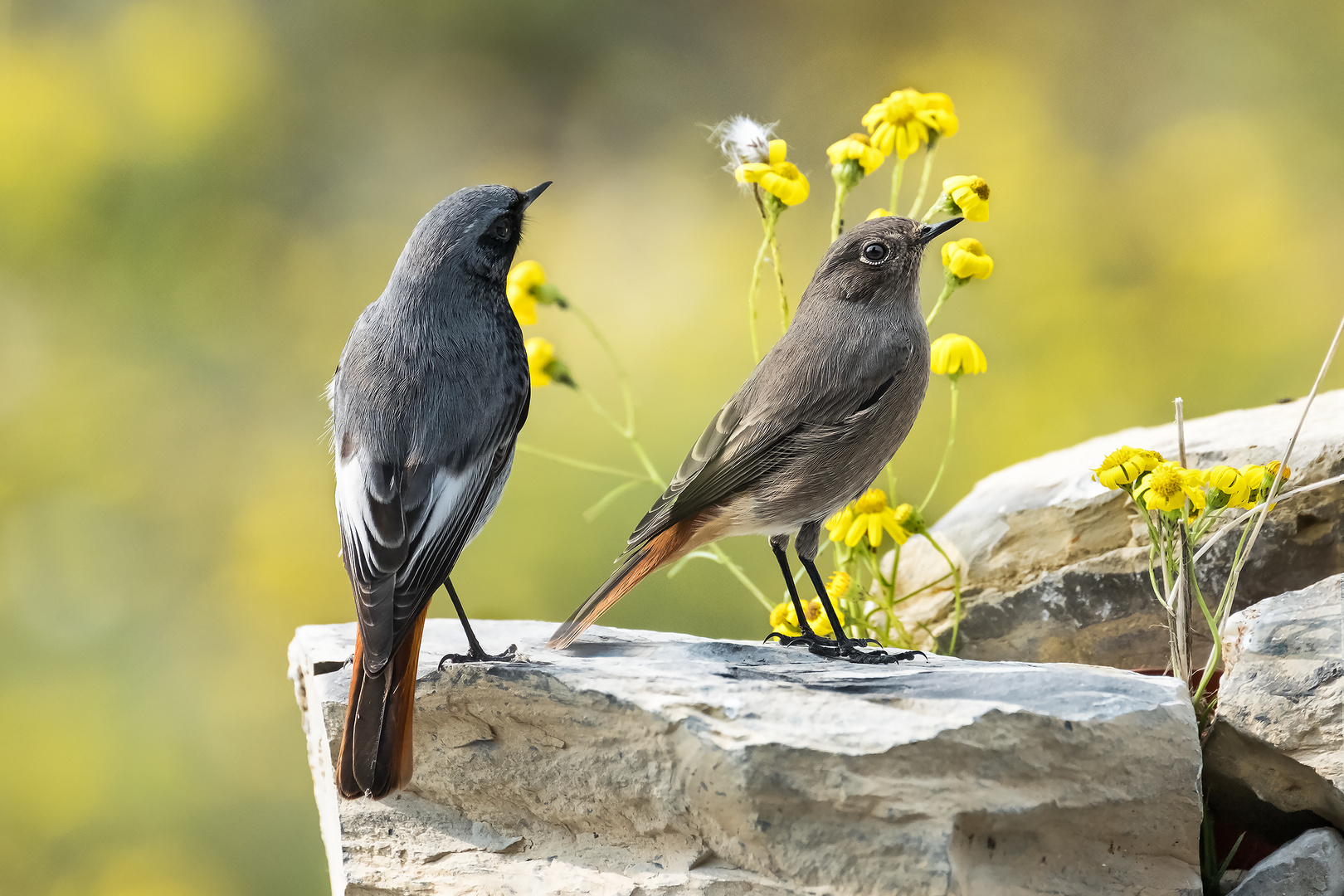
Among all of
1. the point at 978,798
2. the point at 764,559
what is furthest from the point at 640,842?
the point at 764,559

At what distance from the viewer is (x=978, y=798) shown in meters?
1.75

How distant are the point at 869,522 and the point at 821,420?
48 centimetres

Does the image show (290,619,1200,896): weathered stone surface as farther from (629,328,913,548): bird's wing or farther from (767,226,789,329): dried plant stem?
(767,226,789,329): dried plant stem

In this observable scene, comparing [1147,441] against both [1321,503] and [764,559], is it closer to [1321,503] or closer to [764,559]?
[1321,503]

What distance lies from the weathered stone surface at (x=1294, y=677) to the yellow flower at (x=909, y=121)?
1175 mm

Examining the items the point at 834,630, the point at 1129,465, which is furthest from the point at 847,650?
the point at 1129,465

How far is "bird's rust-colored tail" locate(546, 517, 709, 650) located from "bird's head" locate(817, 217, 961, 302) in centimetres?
55

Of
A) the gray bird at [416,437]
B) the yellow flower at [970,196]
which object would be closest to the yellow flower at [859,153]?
the yellow flower at [970,196]

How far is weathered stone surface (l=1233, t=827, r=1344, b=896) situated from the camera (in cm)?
184

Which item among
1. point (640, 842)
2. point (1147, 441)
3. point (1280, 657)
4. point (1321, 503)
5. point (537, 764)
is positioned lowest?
point (640, 842)

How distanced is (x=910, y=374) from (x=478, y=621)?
1196 mm

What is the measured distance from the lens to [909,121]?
8.09 feet

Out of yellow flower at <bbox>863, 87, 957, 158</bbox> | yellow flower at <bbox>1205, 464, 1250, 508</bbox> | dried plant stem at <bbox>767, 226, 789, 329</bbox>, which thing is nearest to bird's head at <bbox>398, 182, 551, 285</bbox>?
dried plant stem at <bbox>767, 226, 789, 329</bbox>

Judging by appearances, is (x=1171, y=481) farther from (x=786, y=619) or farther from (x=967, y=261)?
(x=786, y=619)
